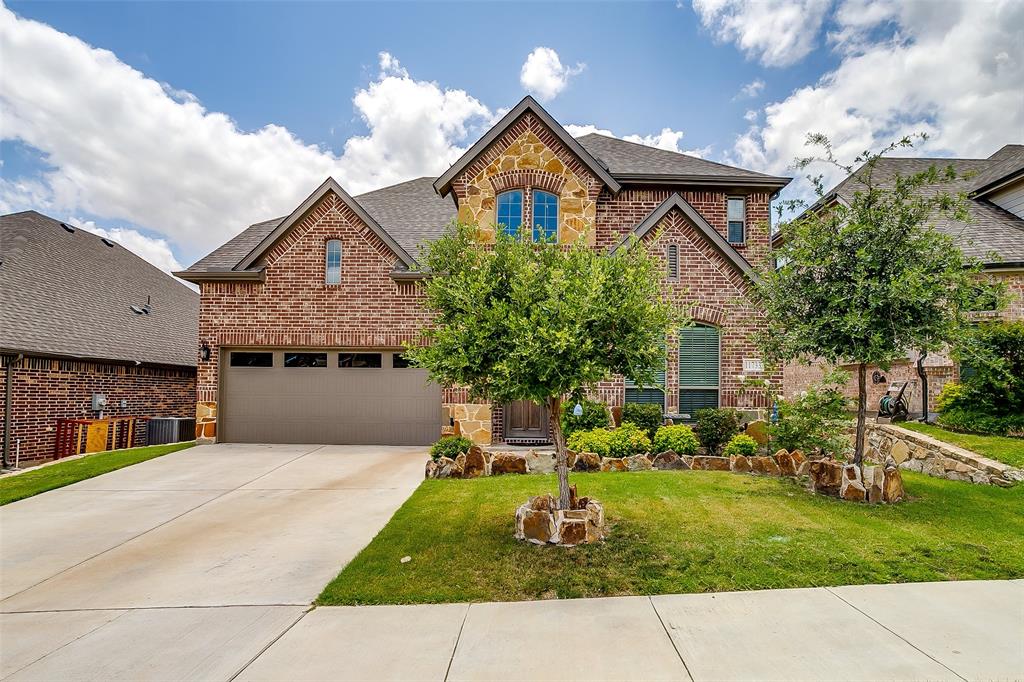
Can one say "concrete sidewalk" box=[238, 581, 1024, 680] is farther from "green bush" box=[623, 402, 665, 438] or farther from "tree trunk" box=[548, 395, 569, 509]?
"green bush" box=[623, 402, 665, 438]

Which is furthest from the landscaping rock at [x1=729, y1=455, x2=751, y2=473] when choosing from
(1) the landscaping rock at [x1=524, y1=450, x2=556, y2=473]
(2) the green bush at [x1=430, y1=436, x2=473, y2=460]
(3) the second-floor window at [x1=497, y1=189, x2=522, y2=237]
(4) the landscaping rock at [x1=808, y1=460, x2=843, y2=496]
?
(3) the second-floor window at [x1=497, y1=189, x2=522, y2=237]

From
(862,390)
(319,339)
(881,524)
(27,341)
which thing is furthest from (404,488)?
(27,341)

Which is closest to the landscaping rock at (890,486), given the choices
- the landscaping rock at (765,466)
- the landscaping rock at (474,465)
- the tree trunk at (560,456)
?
the landscaping rock at (765,466)

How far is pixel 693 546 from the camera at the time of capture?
18.9 ft

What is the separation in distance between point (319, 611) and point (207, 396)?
1152cm

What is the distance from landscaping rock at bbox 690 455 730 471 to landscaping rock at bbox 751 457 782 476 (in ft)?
1.60

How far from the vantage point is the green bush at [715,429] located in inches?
425

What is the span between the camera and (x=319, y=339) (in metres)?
13.5

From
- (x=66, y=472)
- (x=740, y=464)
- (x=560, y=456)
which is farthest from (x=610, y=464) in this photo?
(x=66, y=472)

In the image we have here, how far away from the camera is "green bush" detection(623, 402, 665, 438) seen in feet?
36.9

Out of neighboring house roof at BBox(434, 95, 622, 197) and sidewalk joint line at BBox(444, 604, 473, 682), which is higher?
neighboring house roof at BBox(434, 95, 622, 197)

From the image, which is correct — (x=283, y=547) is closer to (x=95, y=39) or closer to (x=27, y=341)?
(x=27, y=341)

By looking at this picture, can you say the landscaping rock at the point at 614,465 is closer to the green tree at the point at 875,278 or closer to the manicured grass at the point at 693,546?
the manicured grass at the point at 693,546

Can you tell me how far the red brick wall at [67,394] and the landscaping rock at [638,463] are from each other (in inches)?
594
